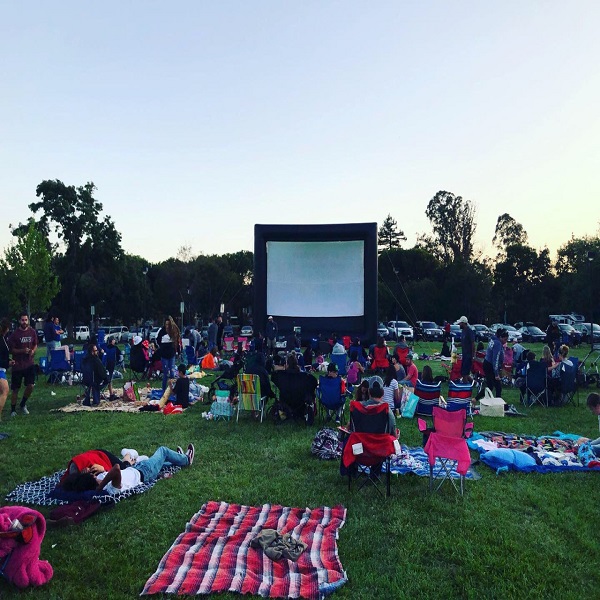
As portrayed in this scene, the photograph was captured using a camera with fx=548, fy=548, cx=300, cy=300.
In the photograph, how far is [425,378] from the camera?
339 inches

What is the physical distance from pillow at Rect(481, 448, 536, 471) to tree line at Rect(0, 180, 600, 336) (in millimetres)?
25541

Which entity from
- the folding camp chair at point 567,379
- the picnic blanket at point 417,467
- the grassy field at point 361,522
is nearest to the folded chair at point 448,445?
the picnic blanket at point 417,467

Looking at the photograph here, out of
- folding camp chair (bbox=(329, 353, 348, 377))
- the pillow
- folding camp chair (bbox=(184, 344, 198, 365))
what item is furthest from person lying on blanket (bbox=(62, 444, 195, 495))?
folding camp chair (bbox=(184, 344, 198, 365))

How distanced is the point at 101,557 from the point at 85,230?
118ft

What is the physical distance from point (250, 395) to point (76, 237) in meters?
32.0

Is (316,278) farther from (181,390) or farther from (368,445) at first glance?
(368,445)

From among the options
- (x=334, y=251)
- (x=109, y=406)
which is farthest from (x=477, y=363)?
(x=334, y=251)

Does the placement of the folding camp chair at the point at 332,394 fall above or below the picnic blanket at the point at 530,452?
above

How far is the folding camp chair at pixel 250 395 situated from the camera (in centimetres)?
853

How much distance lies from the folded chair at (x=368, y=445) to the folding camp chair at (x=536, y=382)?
5287 mm

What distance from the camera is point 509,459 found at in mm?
6094

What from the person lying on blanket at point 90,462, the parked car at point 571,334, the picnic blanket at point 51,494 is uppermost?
the parked car at point 571,334

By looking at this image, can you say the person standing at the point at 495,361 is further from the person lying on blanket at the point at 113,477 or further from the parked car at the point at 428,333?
the parked car at the point at 428,333

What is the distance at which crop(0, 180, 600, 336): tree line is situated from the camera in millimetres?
32406
